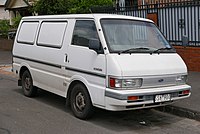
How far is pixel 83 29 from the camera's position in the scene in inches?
267

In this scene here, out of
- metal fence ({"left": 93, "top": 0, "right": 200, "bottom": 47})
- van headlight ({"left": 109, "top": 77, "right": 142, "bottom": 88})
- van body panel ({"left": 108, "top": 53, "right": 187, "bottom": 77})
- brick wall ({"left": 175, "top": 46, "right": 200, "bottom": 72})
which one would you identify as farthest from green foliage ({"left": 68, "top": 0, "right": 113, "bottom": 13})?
van headlight ({"left": 109, "top": 77, "right": 142, "bottom": 88})

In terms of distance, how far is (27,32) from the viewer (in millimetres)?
8648

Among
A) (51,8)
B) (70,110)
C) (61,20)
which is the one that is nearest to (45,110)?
(70,110)

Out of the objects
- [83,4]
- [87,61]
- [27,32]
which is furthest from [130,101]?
[83,4]

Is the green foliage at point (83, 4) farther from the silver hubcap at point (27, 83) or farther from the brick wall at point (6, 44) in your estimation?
the brick wall at point (6, 44)

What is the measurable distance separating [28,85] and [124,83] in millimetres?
3728

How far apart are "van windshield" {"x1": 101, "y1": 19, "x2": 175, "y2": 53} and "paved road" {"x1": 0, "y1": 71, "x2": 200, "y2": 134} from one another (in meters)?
1.39

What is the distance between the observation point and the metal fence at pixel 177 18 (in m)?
11.0

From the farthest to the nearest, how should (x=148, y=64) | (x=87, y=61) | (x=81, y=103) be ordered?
(x=81, y=103)
(x=87, y=61)
(x=148, y=64)

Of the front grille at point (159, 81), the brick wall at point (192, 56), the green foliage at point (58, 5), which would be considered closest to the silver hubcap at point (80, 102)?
the front grille at point (159, 81)

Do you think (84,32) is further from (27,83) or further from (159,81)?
(27,83)

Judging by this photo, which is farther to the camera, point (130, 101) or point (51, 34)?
point (51, 34)

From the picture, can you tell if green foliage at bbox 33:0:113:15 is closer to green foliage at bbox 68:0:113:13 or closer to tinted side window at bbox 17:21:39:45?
green foliage at bbox 68:0:113:13

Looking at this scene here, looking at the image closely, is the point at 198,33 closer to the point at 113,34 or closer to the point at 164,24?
the point at 164,24
